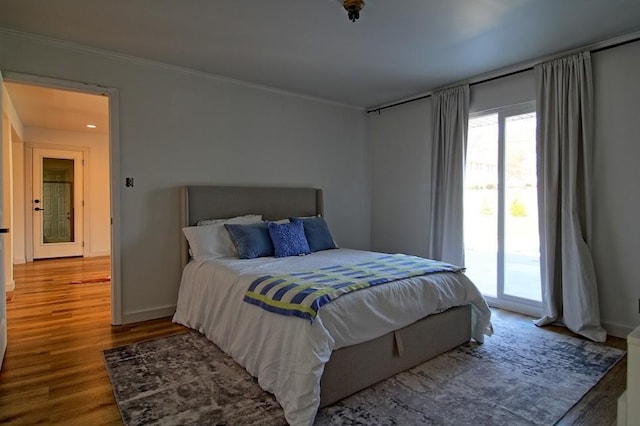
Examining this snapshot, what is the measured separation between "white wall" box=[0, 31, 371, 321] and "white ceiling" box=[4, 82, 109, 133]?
2.18 feet

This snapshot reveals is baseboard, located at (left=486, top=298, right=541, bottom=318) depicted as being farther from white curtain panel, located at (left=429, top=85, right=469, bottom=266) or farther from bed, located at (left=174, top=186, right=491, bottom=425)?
bed, located at (left=174, top=186, right=491, bottom=425)

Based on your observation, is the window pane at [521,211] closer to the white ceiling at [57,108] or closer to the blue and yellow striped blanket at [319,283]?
the blue and yellow striped blanket at [319,283]

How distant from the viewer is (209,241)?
356cm

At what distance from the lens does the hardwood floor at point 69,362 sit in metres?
2.03

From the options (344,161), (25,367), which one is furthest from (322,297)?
(344,161)

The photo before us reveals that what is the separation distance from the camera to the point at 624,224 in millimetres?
3127

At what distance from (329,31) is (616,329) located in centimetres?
351

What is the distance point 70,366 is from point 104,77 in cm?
248

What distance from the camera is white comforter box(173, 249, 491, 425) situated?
195 cm

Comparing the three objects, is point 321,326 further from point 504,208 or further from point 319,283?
point 504,208

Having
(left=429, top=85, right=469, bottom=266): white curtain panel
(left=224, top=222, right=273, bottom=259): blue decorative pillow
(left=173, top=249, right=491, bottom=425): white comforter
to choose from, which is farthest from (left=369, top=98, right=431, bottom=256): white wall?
(left=224, top=222, right=273, bottom=259): blue decorative pillow

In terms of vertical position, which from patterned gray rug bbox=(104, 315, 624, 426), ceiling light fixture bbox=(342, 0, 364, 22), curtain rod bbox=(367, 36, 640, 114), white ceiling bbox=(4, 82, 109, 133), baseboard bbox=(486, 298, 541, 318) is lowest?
patterned gray rug bbox=(104, 315, 624, 426)

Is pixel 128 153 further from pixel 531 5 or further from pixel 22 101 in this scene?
pixel 531 5

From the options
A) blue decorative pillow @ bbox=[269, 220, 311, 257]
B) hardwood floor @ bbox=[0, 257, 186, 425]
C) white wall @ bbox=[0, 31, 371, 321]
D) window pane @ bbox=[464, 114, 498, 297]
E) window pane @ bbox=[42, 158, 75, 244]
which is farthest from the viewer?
window pane @ bbox=[42, 158, 75, 244]
